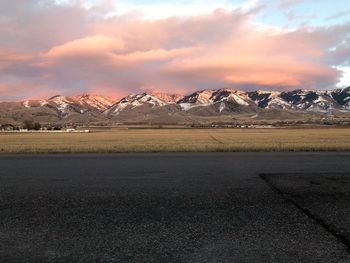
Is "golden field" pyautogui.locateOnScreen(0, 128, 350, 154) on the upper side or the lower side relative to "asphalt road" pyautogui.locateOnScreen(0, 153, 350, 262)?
lower

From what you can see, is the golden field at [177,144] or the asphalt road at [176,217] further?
the golden field at [177,144]

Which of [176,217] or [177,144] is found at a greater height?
[176,217]

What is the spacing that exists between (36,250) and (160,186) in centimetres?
708

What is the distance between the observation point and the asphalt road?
25.2 ft

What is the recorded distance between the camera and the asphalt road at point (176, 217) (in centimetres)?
767

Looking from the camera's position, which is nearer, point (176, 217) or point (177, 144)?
point (176, 217)

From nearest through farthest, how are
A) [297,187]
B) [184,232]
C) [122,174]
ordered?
[184,232] < [297,187] < [122,174]

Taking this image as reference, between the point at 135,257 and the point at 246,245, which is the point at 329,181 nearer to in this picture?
the point at 246,245

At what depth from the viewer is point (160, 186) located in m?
14.6

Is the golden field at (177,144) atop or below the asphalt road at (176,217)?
below

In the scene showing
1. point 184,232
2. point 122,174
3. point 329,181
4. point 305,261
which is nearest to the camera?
point 305,261

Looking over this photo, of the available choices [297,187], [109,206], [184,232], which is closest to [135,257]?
[184,232]

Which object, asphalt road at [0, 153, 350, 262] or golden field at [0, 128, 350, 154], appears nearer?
asphalt road at [0, 153, 350, 262]

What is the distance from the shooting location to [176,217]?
10.2 m
